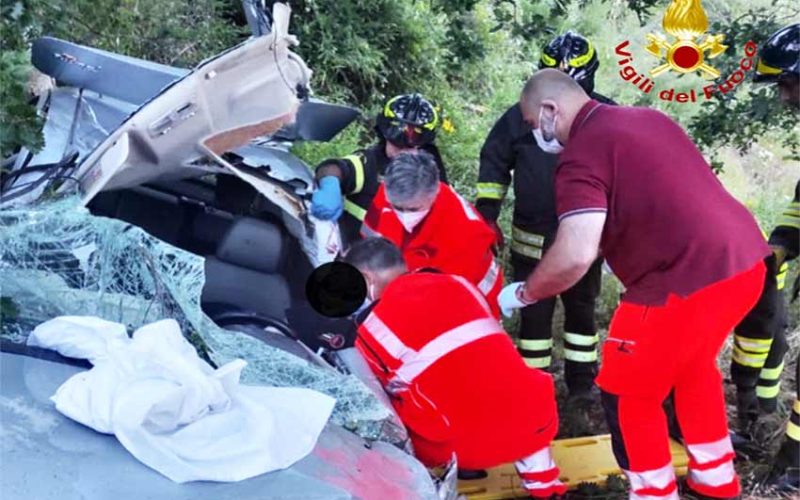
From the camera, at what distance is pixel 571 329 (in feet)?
14.5

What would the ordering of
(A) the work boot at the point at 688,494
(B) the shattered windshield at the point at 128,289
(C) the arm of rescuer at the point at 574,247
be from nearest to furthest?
1. (B) the shattered windshield at the point at 128,289
2. (C) the arm of rescuer at the point at 574,247
3. (A) the work boot at the point at 688,494

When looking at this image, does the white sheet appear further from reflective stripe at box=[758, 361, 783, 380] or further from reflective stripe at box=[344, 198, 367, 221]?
reflective stripe at box=[758, 361, 783, 380]

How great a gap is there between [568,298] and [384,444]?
2.19m

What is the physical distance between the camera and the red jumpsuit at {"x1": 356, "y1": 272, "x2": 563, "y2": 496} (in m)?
2.84

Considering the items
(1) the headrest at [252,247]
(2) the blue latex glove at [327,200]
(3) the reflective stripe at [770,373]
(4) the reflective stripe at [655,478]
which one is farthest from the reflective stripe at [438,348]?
(3) the reflective stripe at [770,373]

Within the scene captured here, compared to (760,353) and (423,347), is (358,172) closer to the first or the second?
(423,347)

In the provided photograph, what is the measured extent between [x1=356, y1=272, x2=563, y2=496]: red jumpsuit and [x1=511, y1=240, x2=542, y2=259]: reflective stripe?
54.9 inches

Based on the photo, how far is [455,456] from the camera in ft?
9.25

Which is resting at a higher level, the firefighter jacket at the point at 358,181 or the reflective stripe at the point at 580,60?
the reflective stripe at the point at 580,60

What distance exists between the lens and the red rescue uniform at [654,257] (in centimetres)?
286

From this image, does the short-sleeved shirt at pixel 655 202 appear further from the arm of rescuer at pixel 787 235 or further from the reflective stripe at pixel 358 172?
the reflective stripe at pixel 358 172

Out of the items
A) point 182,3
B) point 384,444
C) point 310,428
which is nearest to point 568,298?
point 384,444

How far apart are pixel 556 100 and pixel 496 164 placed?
1215mm

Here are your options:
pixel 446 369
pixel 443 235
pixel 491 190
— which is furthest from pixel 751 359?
pixel 446 369
